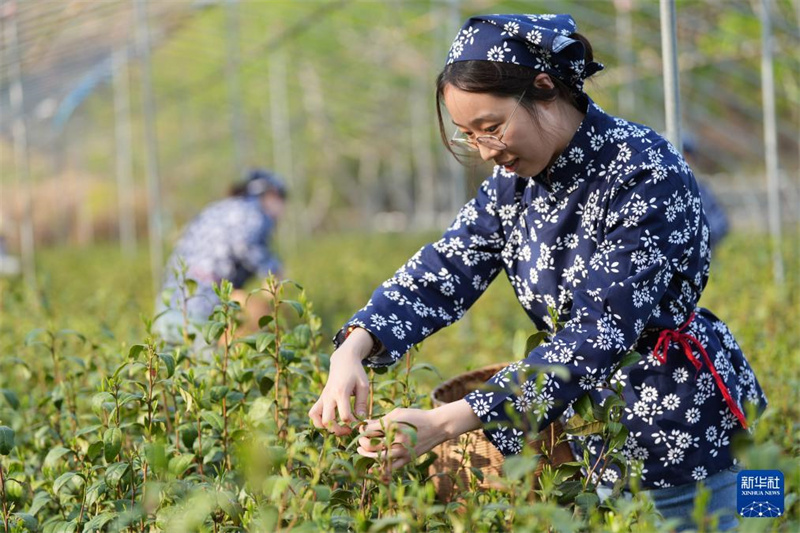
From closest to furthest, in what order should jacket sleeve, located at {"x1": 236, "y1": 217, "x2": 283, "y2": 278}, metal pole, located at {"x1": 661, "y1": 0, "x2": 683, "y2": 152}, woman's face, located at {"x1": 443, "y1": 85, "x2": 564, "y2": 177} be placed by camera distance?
woman's face, located at {"x1": 443, "y1": 85, "x2": 564, "y2": 177}
metal pole, located at {"x1": 661, "y1": 0, "x2": 683, "y2": 152}
jacket sleeve, located at {"x1": 236, "y1": 217, "x2": 283, "y2": 278}

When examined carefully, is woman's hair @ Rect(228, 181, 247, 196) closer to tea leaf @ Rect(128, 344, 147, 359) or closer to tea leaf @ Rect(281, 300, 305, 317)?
tea leaf @ Rect(281, 300, 305, 317)

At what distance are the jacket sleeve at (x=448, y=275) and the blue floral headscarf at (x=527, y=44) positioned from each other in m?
0.34

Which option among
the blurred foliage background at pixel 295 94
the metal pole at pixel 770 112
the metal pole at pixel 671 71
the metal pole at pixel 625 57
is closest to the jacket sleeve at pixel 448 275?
the blurred foliage background at pixel 295 94

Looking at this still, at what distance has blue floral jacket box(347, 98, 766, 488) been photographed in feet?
5.04

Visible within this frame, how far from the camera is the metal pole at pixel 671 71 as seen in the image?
239cm

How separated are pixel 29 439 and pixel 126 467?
0.92m

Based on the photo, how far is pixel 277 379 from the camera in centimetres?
190

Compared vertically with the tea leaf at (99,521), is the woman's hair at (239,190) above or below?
below

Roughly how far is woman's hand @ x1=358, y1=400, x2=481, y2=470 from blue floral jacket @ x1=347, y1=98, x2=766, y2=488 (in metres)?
0.03

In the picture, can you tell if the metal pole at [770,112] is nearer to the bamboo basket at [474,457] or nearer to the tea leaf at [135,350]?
the bamboo basket at [474,457]

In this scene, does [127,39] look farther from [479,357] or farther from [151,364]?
[151,364]

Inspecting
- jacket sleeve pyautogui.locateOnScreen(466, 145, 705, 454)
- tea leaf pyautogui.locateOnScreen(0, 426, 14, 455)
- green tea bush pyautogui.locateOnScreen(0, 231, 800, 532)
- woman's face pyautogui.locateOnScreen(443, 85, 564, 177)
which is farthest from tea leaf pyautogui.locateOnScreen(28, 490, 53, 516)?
woman's face pyautogui.locateOnScreen(443, 85, 564, 177)

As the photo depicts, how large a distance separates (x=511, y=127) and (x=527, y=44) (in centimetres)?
15

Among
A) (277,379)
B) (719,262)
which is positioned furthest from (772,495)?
(719,262)
